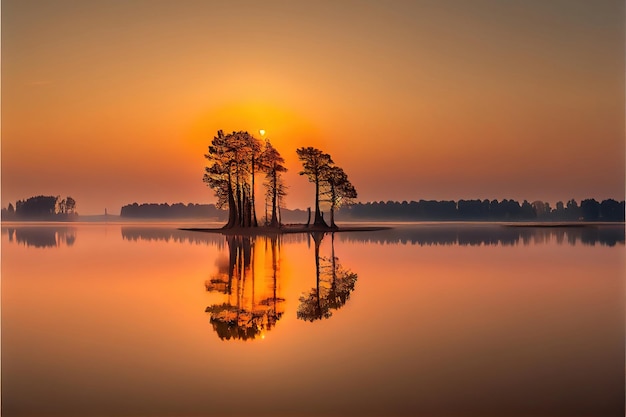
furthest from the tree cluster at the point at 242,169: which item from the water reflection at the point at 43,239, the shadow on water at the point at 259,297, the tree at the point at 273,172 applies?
the shadow on water at the point at 259,297

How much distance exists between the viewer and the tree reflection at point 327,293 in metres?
12.9

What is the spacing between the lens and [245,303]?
45.8ft

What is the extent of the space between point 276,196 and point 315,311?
51999mm

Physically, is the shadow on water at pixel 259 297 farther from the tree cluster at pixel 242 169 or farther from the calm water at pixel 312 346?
the tree cluster at pixel 242 169

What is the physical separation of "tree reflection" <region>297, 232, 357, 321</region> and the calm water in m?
0.08

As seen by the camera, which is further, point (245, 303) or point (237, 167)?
point (237, 167)

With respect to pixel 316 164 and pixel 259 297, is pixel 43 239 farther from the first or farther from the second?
pixel 259 297

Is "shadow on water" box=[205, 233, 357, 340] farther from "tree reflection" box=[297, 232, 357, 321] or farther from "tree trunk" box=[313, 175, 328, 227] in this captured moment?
"tree trunk" box=[313, 175, 328, 227]

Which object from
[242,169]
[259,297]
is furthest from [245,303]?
[242,169]

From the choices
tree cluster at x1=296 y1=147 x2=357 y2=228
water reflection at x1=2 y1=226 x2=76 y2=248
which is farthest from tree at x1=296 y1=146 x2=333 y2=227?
water reflection at x1=2 y1=226 x2=76 y2=248

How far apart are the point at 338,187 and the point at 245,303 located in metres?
58.1

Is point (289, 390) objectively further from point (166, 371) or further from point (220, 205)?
point (220, 205)

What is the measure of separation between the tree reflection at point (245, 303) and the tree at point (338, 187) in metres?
48.4

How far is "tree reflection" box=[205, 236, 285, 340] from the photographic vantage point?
1114 centimetres
